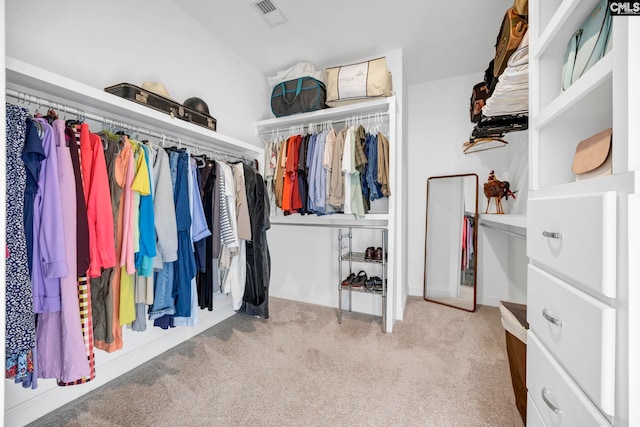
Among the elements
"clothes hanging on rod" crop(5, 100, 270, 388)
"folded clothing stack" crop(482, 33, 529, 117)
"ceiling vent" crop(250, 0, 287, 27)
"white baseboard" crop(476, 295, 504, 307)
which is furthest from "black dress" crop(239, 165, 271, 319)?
"white baseboard" crop(476, 295, 504, 307)

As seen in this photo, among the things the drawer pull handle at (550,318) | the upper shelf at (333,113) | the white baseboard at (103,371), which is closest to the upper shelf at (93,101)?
the upper shelf at (333,113)

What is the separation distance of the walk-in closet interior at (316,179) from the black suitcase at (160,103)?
16 millimetres

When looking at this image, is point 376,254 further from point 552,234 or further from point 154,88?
point 154,88

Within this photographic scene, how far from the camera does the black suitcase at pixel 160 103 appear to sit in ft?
4.73

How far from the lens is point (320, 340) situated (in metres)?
2.09

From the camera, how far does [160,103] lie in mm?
1592

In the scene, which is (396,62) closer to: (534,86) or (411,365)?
(534,86)

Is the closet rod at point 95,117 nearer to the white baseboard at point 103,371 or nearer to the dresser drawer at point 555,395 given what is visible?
the white baseboard at point 103,371

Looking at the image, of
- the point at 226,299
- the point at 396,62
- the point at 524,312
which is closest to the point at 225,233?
the point at 226,299

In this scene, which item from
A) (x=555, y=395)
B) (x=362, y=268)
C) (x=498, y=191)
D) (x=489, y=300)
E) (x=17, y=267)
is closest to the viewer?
(x=555, y=395)

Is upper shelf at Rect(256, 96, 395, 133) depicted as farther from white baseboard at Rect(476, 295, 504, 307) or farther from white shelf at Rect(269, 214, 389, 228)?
white baseboard at Rect(476, 295, 504, 307)

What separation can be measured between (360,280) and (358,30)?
7.02 ft

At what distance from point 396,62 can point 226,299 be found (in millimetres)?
2654

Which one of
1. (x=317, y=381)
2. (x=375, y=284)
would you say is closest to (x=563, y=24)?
(x=317, y=381)
